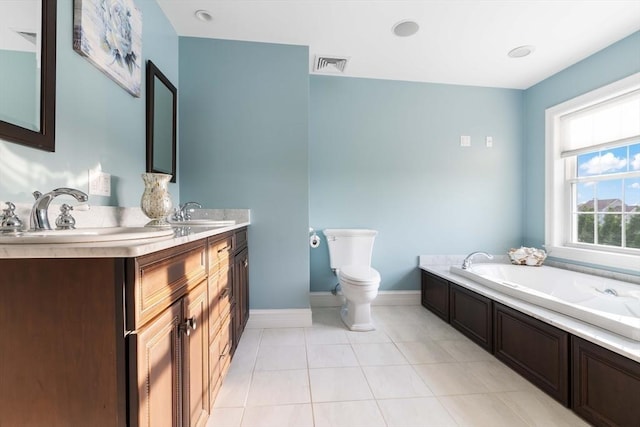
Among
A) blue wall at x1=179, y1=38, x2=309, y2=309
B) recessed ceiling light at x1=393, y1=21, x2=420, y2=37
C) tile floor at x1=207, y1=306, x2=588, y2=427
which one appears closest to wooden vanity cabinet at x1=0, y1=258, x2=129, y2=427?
tile floor at x1=207, y1=306, x2=588, y2=427

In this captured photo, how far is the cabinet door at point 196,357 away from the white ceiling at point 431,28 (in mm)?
1890

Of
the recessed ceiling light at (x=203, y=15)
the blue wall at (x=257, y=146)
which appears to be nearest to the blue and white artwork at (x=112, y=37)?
the recessed ceiling light at (x=203, y=15)

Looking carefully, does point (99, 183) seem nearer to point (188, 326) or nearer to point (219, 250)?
point (219, 250)

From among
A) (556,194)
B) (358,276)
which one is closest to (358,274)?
(358,276)

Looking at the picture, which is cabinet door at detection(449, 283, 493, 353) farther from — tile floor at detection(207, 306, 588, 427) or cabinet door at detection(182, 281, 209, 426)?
cabinet door at detection(182, 281, 209, 426)

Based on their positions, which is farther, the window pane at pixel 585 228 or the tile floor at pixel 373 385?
the window pane at pixel 585 228

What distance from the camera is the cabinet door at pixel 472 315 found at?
1964mm

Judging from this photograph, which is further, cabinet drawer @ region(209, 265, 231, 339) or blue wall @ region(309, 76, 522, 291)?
blue wall @ region(309, 76, 522, 291)

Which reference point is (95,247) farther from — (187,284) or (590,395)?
(590,395)

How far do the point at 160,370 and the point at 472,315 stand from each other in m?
2.13

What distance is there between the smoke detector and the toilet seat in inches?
73.1

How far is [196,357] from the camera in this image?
1.07 meters

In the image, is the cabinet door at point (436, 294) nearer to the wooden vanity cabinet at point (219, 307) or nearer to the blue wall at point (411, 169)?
the blue wall at point (411, 169)

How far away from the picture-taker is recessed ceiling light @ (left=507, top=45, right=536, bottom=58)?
2.30 metres
